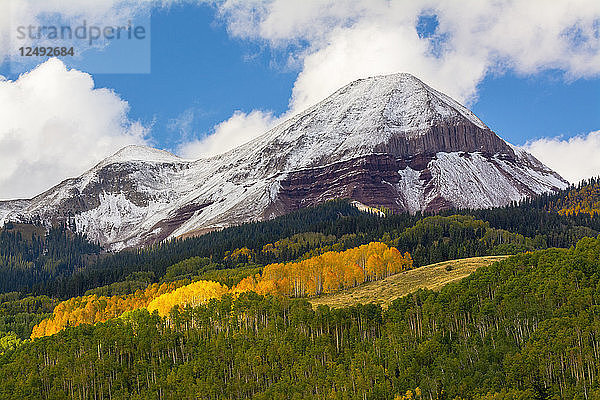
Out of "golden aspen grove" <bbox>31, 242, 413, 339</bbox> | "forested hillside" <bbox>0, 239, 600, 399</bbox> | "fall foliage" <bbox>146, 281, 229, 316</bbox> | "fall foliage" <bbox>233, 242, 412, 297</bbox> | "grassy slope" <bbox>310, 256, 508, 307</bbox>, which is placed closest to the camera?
"forested hillside" <bbox>0, 239, 600, 399</bbox>

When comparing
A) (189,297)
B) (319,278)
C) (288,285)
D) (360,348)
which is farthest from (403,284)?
(189,297)

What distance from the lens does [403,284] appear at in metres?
172

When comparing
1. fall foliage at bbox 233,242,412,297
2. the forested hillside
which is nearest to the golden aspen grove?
fall foliage at bbox 233,242,412,297

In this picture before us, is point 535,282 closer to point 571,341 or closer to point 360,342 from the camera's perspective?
point 571,341

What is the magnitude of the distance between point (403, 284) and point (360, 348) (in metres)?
49.6

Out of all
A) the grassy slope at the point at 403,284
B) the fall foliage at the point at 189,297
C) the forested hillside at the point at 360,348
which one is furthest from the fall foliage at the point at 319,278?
the forested hillside at the point at 360,348

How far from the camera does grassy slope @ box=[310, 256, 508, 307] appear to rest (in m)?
160

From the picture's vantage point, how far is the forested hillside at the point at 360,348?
4006 inches

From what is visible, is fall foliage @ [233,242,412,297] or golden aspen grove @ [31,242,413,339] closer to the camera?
golden aspen grove @ [31,242,413,339]

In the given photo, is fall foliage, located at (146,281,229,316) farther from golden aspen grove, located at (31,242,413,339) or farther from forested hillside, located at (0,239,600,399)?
forested hillside, located at (0,239,600,399)

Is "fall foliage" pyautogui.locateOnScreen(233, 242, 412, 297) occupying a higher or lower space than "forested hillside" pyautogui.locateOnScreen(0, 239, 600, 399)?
higher

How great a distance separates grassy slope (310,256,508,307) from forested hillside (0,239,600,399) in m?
15.4

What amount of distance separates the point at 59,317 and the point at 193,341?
79984mm

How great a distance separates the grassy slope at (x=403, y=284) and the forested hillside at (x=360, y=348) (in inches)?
605
